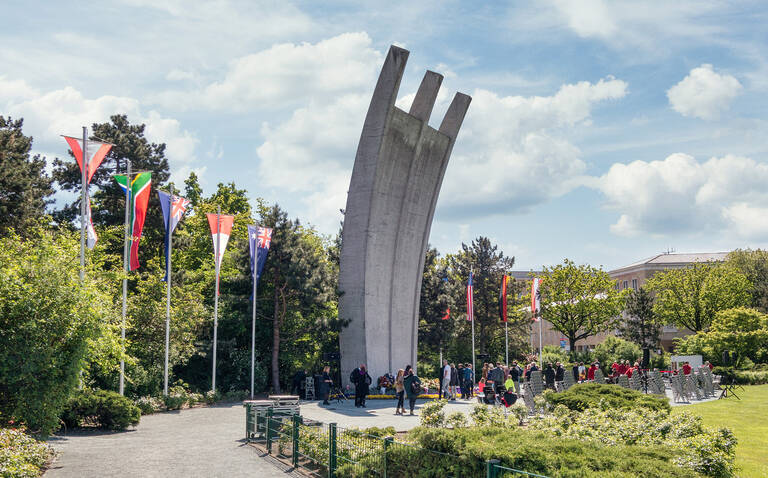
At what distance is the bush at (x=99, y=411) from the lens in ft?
63.4

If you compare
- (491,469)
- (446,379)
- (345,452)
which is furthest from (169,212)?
(491,469)

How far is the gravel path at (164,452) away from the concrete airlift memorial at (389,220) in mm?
10552

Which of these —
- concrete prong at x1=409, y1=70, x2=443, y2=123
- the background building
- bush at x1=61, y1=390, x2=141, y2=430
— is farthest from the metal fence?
the background building

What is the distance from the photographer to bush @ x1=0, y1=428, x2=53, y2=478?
1146 centimetres

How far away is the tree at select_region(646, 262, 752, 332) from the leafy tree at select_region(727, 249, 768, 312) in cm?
175

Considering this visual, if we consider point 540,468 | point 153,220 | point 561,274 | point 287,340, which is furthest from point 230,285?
point 561,274

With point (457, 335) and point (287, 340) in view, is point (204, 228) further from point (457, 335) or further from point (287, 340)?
point (457, 335)

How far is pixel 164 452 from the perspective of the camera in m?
15.5

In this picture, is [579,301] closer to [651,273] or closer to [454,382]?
[651,273]

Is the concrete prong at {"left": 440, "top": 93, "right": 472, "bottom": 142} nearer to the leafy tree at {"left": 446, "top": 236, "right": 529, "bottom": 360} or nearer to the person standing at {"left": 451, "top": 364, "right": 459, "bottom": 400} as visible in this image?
the person standing at {"left": 451, "top": 364, "right": 459, "bottom": 400}

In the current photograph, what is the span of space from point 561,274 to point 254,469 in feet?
180

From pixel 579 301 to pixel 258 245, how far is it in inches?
1643

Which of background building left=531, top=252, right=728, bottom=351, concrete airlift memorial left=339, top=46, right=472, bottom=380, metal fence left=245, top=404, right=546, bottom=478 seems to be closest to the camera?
metal fence left=245, top=404, right=546, bottom=478

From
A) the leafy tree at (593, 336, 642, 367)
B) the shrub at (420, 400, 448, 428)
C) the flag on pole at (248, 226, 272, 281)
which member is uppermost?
the flag on pole at (248, 226, 272, 281)
